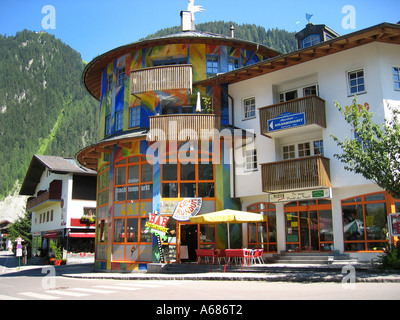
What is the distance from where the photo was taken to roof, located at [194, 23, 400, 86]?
1852 cm

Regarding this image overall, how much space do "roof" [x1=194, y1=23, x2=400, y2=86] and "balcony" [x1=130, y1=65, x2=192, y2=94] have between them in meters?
1.04

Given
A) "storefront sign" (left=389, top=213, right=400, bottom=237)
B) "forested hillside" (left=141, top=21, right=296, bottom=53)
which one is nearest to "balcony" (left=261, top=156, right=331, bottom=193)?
"storefront sign" (left=389, top=213, right=400, bottom=237)

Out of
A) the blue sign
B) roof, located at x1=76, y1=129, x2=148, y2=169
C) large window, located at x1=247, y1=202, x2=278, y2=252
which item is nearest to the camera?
the blue sign

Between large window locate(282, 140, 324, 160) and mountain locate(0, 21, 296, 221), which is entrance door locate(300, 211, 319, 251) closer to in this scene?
large window locate(282, 140, 324, 160)

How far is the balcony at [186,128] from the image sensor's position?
22.7m

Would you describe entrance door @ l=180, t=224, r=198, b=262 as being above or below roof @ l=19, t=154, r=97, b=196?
below

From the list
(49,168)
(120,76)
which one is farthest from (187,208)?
(49,168)

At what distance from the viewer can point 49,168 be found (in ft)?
134

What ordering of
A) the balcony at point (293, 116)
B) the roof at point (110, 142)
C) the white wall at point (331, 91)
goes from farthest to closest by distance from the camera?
the roof at point (110, 142)
the balcony at point (293, 116)
the white wall at point (331, 91)

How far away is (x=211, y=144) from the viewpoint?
23.7 m

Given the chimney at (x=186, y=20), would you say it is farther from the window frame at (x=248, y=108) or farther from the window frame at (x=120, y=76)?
the window frame at (x=248, y=108)

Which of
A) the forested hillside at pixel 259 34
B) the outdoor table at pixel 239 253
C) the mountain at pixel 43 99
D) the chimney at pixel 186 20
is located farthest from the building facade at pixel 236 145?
the forested hillside at pixel 259 34

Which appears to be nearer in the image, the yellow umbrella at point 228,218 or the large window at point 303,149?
the yellow umbrella at point 228,218

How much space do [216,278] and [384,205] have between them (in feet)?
25.3
